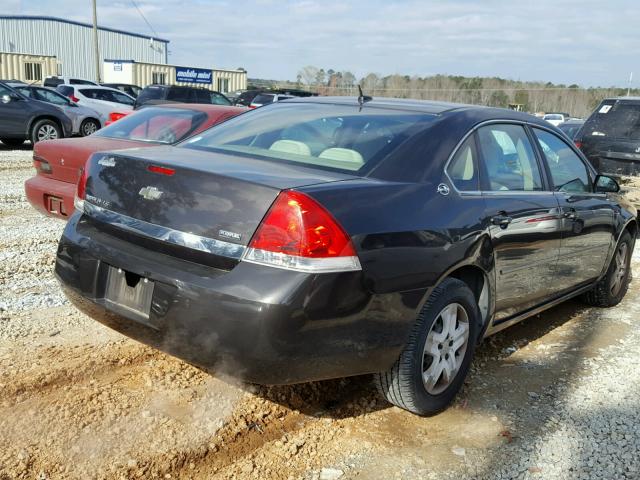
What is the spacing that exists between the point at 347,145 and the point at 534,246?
Answer: 136cm

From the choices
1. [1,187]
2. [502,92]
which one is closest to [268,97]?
[1,187]

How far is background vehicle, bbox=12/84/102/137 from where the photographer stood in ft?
53.5

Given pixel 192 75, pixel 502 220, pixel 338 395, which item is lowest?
pixel 338 395

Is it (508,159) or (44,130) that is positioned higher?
(508,159)

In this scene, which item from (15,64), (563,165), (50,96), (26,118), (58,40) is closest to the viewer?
(563,165)

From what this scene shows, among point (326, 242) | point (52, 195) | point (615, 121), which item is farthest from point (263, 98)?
point (326, 242)

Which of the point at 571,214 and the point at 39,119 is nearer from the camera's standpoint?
the point at 571,214

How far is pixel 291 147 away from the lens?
3482mm

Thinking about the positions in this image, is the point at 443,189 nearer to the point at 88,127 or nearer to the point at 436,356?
the point at 436,356

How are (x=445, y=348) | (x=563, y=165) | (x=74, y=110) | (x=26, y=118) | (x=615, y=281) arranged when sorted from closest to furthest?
(x=445, y=348) → (x=563, y=165) → (x=615, y=281) → (x=26, y=118) → (x=74, y=110)

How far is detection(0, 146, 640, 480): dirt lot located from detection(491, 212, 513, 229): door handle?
39.4 inches

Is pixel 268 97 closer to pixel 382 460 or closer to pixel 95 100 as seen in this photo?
pixel 95 100

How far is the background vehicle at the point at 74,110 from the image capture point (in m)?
16.3

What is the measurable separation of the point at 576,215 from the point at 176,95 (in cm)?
1795
